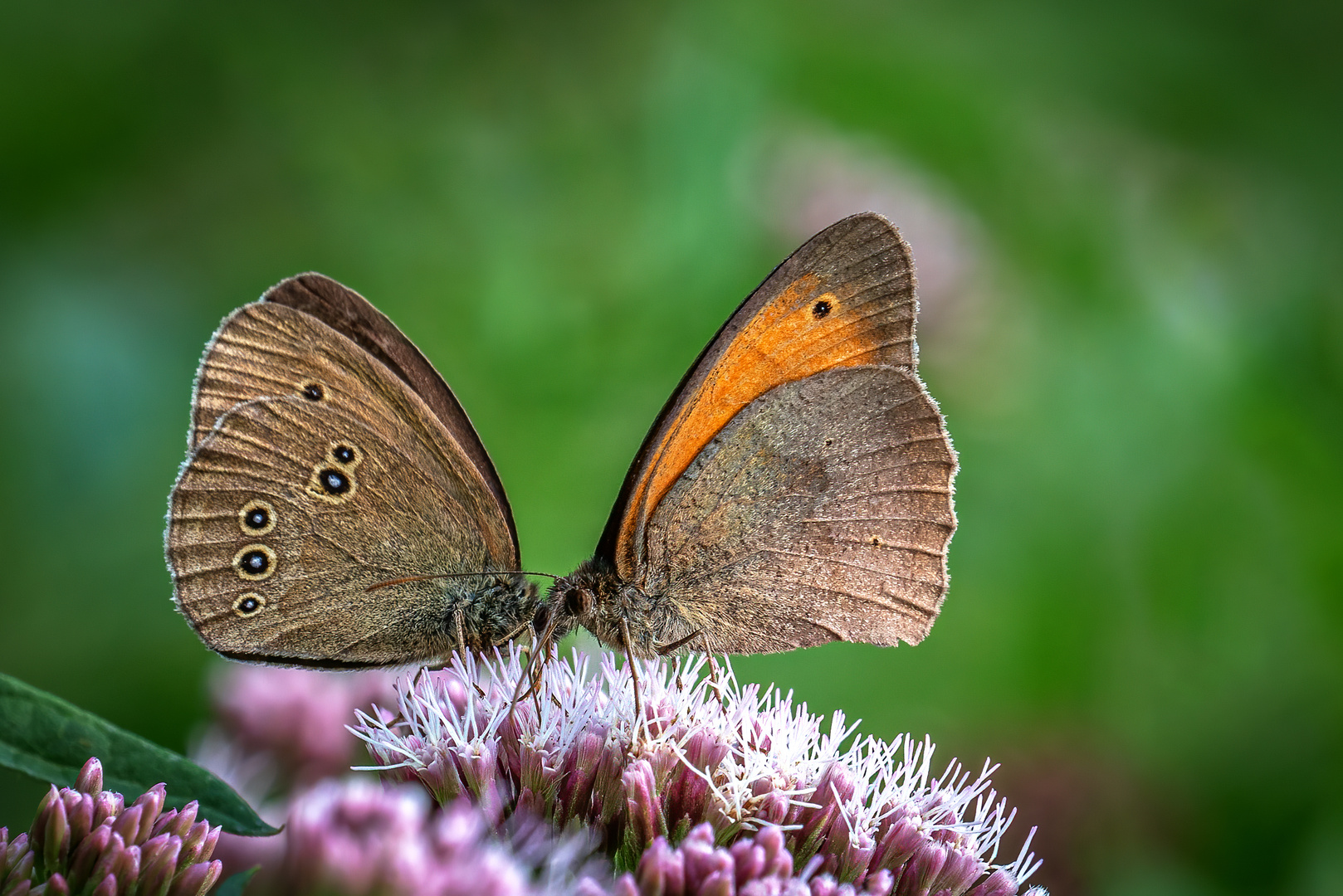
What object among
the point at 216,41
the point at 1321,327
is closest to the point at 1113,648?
the point at 1321,327

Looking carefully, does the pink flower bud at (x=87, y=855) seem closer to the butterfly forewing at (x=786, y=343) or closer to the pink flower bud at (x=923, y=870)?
the butterfly forewing at (x=786, y=343)

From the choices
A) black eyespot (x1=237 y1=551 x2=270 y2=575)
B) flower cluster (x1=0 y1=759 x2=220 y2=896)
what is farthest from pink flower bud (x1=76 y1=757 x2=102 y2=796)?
black eyespot (x1=237 y1=551 x2=270 y2=575)

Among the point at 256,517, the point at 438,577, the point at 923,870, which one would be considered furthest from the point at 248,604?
the point at 923,870

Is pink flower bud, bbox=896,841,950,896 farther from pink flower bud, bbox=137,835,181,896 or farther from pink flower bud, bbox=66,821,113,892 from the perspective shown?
pink flower bud, bbox=66,821,113,892

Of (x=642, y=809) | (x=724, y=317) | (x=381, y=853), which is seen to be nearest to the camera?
(x=381, y=853)

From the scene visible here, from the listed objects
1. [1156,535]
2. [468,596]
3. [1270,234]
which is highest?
[1270,234]

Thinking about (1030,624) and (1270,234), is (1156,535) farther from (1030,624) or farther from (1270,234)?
(1270,234)

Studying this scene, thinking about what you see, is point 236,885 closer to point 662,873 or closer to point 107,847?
point 107,847

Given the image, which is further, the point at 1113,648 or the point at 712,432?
the point at 1113,648
